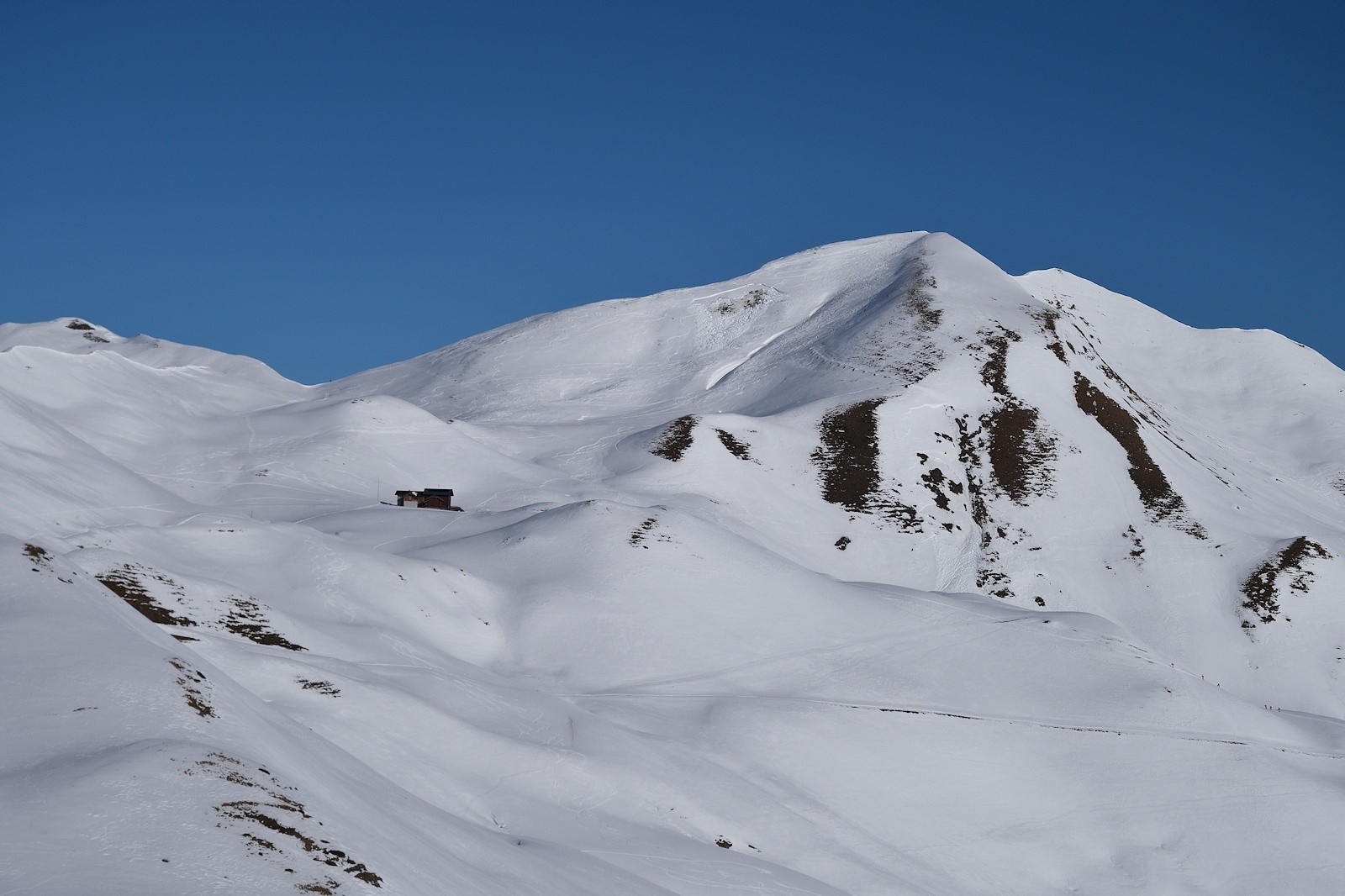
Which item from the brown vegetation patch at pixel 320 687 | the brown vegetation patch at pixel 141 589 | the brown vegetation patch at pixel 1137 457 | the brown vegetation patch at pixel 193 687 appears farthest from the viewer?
the brown vegetation patch at pixel 1137 457

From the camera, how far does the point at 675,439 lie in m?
69.3

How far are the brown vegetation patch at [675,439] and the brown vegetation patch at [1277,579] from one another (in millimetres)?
32382

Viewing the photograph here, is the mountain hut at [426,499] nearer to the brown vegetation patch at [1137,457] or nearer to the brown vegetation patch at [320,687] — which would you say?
the brown vegetation patch at [320,687]

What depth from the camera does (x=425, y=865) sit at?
15180 millimetres

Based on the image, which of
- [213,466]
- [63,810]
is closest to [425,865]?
[63,810]

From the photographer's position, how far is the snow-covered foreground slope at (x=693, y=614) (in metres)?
15.8

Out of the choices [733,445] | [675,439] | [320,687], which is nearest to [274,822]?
[320,687]

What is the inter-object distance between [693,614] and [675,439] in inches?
1079

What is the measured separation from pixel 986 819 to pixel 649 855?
40.6ft

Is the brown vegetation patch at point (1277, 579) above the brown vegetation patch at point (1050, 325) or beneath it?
beneath

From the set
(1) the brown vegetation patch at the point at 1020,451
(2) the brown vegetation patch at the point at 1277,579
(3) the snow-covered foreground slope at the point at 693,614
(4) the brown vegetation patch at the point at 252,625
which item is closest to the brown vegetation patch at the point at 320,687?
(3) the snow-covered foreground slope at the point at 693,614

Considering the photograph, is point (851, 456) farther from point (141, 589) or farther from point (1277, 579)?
point (141, 589)

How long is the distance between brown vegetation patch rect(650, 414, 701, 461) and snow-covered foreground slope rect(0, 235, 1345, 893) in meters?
0.35

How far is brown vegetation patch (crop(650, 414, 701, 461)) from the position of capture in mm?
67750
